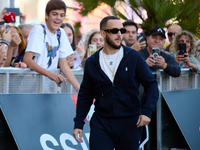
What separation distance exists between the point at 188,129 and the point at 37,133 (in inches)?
110

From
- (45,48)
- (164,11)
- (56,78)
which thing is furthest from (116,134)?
(164,11)

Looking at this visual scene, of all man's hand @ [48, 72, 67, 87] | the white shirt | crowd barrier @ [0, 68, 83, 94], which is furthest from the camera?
man's hand @ [48, 72, 67, 87]

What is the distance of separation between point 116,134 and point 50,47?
2096 millimetres

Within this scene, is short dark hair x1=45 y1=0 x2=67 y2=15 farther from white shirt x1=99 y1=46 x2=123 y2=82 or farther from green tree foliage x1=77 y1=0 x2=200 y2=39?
green tree foliage x1=77 y1=0 x2=200 y2=39

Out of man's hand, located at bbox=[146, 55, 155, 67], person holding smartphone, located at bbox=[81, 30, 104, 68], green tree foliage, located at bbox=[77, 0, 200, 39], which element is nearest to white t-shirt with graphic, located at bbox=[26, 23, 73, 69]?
man's hand, located at bbox=[146, 55, 155, 67]

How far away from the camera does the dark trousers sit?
13.8 feet

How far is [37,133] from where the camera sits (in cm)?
536

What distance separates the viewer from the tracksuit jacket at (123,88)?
4.24 metres

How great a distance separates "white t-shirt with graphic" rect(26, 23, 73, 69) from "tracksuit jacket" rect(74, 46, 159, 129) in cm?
139

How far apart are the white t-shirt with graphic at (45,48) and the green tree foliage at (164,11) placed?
4061mm

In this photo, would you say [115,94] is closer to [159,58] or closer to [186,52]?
[159,58]

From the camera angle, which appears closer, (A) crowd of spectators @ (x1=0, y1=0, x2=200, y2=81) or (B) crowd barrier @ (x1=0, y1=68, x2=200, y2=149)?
(B) crowd barrier @ (x1=0, y1=68, x2=200, y2=149)

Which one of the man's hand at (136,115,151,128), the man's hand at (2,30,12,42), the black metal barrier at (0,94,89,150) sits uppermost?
the man's hand at (2,30,12,42)

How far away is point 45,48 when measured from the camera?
570 cm
